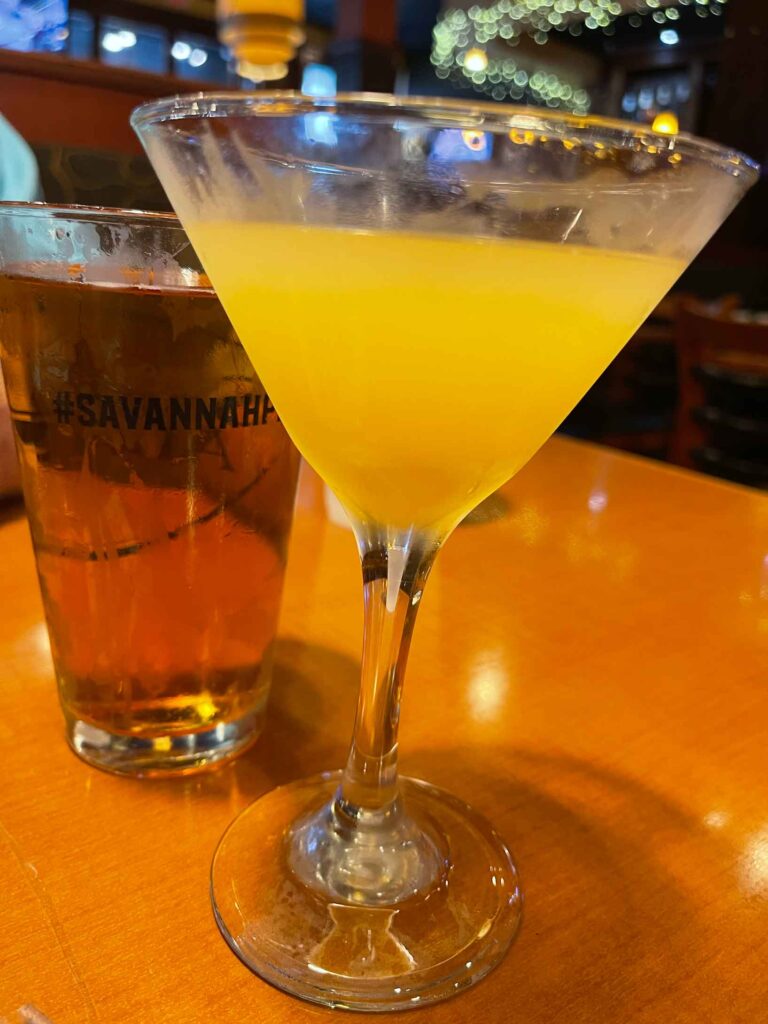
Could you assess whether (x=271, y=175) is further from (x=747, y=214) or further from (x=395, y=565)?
(x=747, y=214)

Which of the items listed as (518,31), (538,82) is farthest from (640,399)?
(538,82)

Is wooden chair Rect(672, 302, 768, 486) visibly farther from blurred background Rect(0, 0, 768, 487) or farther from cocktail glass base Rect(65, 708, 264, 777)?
cocktail glass base Rect(65, 708, 264, 777)

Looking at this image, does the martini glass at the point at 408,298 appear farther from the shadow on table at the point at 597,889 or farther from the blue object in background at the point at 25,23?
the blue object in background at the point at 25,23

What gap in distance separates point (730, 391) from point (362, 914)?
1.97m

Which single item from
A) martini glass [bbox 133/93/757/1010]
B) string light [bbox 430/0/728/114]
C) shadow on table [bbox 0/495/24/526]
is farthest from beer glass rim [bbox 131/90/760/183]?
string light [bbox 430/0/728/114]

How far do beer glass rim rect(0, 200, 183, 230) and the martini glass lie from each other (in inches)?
1.9

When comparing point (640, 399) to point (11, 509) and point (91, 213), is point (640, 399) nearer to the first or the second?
point (11, 509)

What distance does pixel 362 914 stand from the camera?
1.12 ft

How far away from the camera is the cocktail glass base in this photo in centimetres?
39

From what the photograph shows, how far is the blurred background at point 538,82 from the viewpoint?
77.7 inches

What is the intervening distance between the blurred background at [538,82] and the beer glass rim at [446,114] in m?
0.07

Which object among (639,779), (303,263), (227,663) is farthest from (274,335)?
(639,779)

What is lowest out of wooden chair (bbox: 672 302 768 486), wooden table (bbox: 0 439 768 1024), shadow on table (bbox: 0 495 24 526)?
wooden chair (bbox: 672 302 768 486)

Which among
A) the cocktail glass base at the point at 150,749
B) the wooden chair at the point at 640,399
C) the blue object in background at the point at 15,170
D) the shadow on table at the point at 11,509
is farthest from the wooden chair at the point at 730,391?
the cocktail glass base at the point at 150,749
